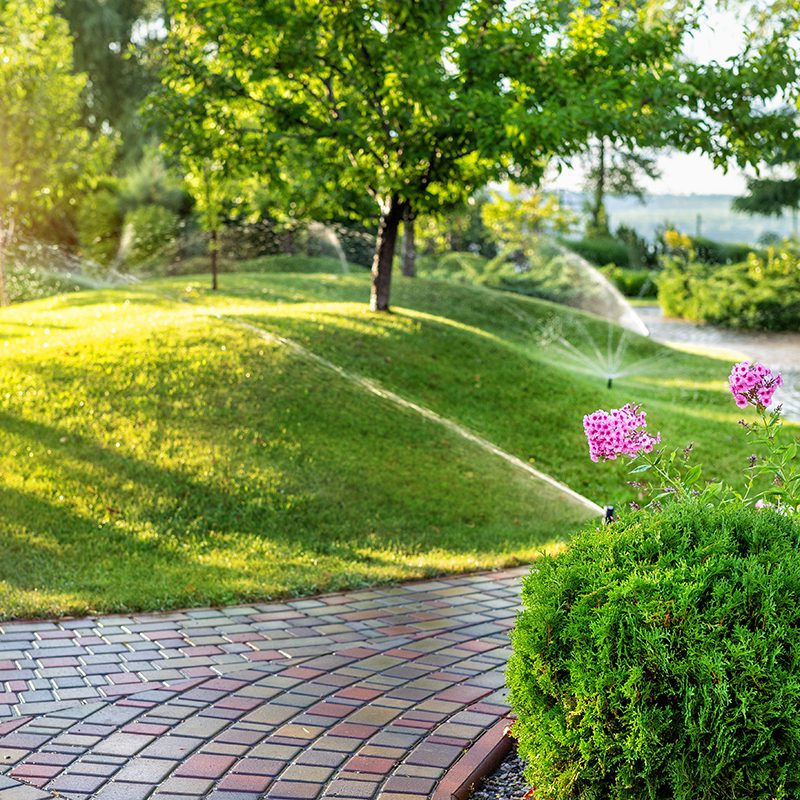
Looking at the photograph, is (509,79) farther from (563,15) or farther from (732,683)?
(732,683)

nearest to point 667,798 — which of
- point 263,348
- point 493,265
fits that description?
point 263,348

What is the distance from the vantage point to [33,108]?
54.0 ft

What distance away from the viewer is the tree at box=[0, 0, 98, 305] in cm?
1599

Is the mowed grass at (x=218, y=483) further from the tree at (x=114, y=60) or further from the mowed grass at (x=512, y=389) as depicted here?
the tree at (x=114, y=60)

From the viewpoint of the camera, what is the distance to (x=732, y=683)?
2.64m

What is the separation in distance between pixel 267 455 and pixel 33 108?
35.4ft

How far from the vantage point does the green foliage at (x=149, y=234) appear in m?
24.1

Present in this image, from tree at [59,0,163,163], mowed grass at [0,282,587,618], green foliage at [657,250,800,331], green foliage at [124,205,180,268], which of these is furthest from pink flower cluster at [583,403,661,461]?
tree at [59,0,163,163]

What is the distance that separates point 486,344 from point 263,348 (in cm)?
338

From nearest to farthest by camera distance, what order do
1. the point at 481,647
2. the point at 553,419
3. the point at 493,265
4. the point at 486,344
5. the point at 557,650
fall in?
the point at 557,650, the point at 481,647, the point at 553,419, the point at 486,344, the point at 493,265

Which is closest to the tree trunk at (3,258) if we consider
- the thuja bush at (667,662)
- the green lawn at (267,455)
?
the green lawn at (267,455)

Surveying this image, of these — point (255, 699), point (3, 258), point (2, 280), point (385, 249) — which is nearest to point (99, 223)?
point (3, 258)

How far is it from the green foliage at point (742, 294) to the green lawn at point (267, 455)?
36.6 feet

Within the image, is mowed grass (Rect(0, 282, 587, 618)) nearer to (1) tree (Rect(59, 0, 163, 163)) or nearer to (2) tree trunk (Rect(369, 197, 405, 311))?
(2) tree trunk (Rect(369, 197, 405, 311))
